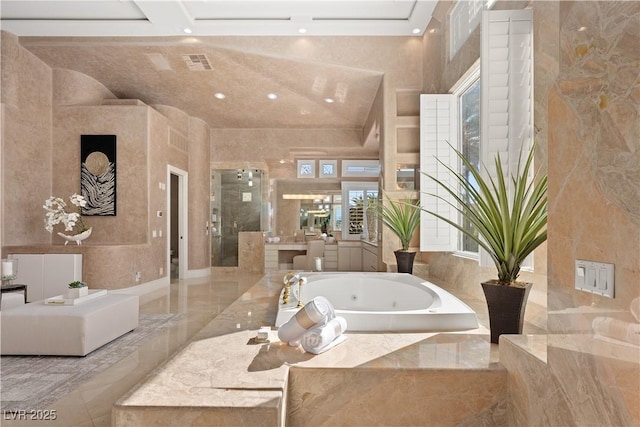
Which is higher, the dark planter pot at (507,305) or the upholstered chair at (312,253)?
the dark planter pot at (507,305)

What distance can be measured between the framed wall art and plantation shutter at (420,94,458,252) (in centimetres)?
439

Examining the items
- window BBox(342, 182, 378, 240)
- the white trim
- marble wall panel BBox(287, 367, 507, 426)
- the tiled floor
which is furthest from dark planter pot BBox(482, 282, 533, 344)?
the white trim

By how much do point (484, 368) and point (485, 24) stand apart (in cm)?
207

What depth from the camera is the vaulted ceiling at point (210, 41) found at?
12.9ft

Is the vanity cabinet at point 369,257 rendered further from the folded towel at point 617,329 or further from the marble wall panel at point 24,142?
the marble wall panel at point 24,142

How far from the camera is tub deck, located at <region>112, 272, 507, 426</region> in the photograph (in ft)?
3.96

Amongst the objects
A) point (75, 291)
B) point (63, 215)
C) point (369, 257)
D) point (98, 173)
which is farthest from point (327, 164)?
point (75, 291)

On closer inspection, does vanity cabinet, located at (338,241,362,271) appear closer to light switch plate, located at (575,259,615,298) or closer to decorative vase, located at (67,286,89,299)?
decorative vase, located at (67,286,89,299)

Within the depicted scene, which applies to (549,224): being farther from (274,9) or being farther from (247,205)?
(247,205)

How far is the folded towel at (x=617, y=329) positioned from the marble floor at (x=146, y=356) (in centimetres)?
116

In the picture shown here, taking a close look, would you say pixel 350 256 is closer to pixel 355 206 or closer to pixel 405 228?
pixel 355 206

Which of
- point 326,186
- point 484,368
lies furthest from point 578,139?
point 326,186

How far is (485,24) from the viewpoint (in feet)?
7.70

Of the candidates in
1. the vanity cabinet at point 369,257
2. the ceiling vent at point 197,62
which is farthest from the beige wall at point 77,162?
the vanity cabinet at point 369,257
